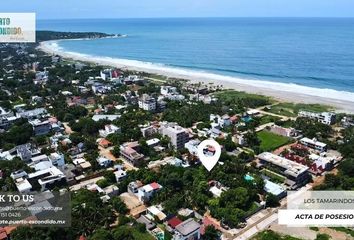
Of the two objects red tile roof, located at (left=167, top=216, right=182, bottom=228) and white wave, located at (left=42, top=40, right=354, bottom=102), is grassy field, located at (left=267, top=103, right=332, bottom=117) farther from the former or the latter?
red tile roof, located at (left=167, top=216, right=182, bottom=228)

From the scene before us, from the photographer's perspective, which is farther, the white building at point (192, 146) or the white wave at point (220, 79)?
the white wave at point (220, 79)

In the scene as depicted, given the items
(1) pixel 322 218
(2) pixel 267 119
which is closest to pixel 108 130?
(2) pixel 267 119

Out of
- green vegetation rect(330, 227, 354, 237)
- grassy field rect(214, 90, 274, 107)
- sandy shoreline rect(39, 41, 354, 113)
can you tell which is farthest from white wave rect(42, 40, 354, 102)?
green vegetation rect(330, 227, 354, 237)

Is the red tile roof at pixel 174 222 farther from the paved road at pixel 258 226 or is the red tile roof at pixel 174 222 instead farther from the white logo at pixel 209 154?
the white logo at pixel 209 154

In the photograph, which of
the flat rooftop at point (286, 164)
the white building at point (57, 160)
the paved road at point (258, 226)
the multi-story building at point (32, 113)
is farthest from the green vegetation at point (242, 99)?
the white building at point (57, 160)

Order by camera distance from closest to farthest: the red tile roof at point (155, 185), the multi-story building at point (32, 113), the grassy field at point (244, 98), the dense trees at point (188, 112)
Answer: the red tile roof at point (155, 185)
the dense trees at point (188, 112)
the multi-story building at point (32, 113)
the grassy field at point (244, 98)

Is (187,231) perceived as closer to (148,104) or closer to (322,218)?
(322,218)

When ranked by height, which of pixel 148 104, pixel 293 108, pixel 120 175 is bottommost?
pixel 120 175
